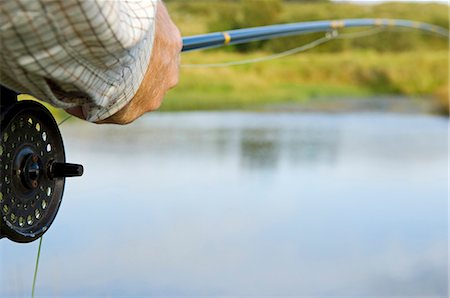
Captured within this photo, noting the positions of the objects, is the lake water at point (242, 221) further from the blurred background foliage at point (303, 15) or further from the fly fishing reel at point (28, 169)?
the blurred background foliage at point (303, 15)

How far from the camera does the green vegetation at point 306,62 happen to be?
7.21 metres

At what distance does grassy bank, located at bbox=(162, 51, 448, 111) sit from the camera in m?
6.97

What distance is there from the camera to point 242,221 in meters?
2.82

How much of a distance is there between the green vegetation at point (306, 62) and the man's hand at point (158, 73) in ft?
18.1

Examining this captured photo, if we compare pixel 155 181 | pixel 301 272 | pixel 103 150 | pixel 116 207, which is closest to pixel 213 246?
pixel 301 272

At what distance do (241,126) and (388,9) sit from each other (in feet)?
21.3

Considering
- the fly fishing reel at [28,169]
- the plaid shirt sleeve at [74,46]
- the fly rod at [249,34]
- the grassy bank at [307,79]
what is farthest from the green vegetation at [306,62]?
the plaid shirt sleeve at [74,46]

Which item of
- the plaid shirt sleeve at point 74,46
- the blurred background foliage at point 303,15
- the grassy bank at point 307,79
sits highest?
the blurred background foliage at point 303,15

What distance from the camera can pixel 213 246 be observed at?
2434 millimetres

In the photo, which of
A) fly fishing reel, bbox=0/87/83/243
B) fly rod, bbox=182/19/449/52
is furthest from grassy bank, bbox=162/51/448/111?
fly fishing reel, bbox=0/87/83/243

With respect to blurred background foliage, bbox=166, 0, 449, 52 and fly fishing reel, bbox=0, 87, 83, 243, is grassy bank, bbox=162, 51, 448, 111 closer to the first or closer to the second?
blurred background foliage, bbox=166, 0, 449, 52

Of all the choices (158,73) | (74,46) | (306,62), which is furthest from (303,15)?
(74,46)

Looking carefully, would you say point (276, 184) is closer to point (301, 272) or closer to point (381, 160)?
point (381, 160)

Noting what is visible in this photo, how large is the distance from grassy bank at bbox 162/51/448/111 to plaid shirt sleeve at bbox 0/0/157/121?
5565mm
